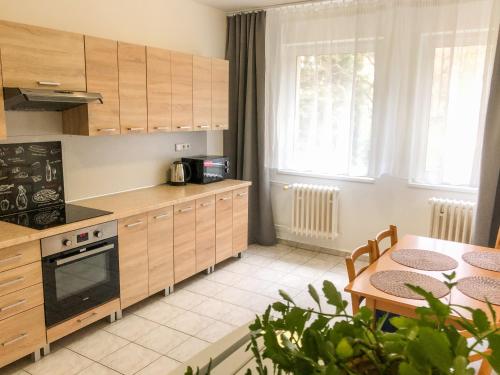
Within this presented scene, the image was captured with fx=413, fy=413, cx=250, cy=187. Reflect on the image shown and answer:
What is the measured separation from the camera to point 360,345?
652mm

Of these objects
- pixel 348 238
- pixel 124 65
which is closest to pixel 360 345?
pixel 124 65

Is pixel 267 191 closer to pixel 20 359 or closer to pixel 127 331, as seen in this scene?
pixel 127 331

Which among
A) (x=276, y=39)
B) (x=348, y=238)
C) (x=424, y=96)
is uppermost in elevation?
(x=276, y=39)

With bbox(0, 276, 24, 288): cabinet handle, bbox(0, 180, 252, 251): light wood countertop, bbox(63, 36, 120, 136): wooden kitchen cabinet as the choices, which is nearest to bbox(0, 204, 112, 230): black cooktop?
bbox(0, 180, 252, 251): light wood countertop

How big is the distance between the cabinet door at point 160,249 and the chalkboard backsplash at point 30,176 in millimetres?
773

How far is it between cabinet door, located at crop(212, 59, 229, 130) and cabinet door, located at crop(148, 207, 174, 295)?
132 centimetres

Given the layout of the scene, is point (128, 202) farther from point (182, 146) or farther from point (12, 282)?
point (182, 146)

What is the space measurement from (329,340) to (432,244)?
2.30m

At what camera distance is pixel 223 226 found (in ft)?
13.8

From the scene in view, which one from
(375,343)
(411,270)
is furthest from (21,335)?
(375,343)

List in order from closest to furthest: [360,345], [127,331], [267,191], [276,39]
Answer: [360,345] < [127,331] < [276,39] < [267,191]

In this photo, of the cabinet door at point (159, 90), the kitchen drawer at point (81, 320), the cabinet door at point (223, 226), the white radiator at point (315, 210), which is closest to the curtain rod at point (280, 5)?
the cabinet door at point (159, 90)

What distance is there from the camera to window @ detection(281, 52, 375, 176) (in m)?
4.22

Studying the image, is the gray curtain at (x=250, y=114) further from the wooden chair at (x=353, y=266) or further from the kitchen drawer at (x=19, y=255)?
the kitchen drawer at (x=19, y=255)
